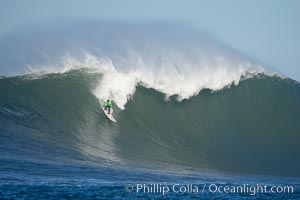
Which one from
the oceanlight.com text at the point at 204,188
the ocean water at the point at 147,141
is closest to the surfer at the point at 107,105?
the ocean water at the point at 147,141

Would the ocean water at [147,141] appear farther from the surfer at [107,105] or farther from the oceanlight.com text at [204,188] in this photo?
the surfer at [107,105]

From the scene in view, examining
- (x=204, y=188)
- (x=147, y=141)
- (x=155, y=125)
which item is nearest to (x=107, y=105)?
(x=155, y=125)

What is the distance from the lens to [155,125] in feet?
59.2

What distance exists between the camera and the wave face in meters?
13.9

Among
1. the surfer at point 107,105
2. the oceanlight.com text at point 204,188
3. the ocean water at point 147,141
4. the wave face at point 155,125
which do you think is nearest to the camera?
the oceanlight.com text at point 204,188

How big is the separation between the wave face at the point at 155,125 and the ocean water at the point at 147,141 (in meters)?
0.04

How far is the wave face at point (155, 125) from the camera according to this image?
13867 mm

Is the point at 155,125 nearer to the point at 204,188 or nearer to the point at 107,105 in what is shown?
the point at 107,105

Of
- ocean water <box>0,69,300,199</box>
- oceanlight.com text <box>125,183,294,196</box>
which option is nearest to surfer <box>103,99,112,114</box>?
ocean water <box>0,69,300,199</box>

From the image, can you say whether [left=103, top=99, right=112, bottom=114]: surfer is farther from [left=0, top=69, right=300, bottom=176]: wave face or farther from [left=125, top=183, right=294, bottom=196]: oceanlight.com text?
[left=125, top=183, right=294, bottom=196]: oceanlight.com text

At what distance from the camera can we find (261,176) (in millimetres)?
14898

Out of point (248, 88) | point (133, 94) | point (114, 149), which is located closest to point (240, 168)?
point (114, 149)

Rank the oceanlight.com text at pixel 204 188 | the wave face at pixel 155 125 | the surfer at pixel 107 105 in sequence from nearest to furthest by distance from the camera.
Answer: the oceanlight.com text at pixel 204 188, the wave face at pixel 155 125, the surfer at pixel 107 105

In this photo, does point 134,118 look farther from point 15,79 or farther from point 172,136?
point 15,79
